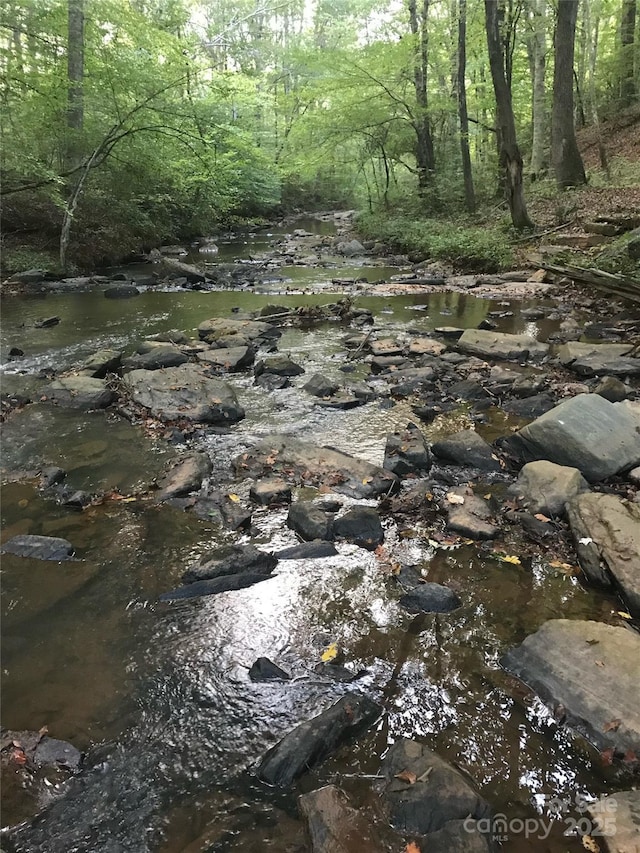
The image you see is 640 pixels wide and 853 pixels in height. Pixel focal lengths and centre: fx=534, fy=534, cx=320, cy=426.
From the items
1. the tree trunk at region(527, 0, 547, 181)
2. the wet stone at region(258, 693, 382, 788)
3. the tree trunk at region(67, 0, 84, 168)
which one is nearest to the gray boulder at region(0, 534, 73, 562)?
the wet stone at region(258, 693, 382, 788)

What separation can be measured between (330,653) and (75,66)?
58.0ft

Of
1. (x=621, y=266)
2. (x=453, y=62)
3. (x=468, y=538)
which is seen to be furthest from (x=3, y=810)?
(x=453, y=62)

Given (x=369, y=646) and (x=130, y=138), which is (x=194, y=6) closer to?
(x=130, y=138)

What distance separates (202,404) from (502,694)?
453cm

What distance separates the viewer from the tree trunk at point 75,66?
14.8 m

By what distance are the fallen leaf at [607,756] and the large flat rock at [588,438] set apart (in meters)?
2.53

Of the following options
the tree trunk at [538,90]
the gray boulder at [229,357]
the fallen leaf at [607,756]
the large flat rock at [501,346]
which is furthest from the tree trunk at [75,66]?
the fallen leaf at [607,756]

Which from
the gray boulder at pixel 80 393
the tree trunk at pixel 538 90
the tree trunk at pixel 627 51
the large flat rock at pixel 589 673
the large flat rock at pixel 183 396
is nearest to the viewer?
the large flat rock at pixel 589 673

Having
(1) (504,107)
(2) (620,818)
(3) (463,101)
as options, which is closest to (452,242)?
(1) (504,107)

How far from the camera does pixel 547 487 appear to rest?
427cm

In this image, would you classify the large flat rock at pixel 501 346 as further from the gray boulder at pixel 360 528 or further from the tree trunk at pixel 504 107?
the tree trunk at pixel 504 107

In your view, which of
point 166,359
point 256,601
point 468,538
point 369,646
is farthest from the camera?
point 166,359

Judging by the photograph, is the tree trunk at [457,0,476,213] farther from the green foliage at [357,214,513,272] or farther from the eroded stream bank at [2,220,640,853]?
the eroded stream bank at [2,220,640,853]

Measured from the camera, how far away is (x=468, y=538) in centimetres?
399
